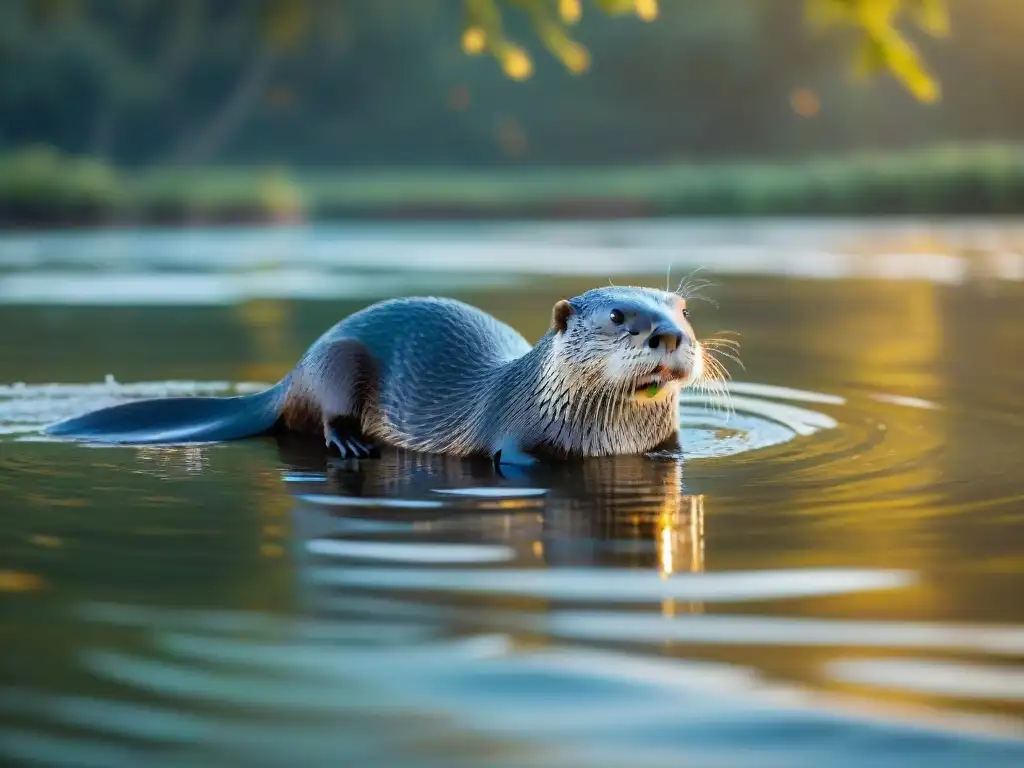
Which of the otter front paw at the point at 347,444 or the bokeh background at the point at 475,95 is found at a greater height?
the bokeh background at the point at 475,95

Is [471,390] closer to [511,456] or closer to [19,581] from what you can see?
[511,456]

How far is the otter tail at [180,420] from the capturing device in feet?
21.1

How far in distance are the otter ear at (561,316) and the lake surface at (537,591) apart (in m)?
0.49

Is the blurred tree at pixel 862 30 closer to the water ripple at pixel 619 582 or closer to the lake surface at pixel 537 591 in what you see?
the lake surface at pixel 537 591

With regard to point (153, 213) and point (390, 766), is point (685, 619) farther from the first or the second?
point (153, 213)

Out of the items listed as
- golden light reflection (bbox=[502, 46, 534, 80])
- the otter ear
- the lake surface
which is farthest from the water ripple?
golden light reflection (bbox=[502, 46, 534, 80])

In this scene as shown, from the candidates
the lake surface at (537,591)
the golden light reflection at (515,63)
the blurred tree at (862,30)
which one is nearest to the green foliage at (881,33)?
the blurred tree at (862,30)

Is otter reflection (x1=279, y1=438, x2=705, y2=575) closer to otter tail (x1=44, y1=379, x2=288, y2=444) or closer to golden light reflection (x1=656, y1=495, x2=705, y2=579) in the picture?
golden light reflection (x1=656, y1=495, x2=705, y2=579)

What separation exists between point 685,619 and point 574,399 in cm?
238

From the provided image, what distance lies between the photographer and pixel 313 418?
6578 millimetres

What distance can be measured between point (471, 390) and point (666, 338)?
0.90 meters

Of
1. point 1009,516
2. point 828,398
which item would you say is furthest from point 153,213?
point 1009,516

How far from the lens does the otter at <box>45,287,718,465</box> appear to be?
19.1ft

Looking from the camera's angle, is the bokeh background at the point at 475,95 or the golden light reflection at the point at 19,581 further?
the bokeh background at the point at 475,95
